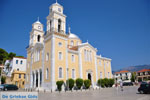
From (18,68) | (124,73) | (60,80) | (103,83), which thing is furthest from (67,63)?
(124,73)

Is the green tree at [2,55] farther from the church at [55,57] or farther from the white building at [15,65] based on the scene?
the church at [55,57]

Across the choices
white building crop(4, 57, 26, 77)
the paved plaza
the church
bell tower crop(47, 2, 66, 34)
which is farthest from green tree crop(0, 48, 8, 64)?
the paved plaza

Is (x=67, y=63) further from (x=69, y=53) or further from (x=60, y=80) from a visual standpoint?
(x=60, y=80)

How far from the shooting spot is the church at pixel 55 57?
26516 millimetres

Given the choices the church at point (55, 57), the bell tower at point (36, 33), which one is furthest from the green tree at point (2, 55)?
the bell tower at point (36, 33)

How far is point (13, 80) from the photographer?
136 feet

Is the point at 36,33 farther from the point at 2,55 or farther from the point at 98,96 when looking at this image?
the point at 2,55

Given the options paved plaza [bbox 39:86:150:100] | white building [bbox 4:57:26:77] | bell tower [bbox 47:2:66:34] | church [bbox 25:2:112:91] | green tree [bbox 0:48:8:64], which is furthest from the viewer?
green tree [bbox 0:48:8:64]

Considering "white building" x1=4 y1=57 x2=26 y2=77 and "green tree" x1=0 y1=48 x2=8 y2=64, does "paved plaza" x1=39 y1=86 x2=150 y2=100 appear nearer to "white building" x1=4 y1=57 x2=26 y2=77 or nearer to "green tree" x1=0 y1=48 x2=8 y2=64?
"white building" x1=4 y1=57 x2=26 y2=77

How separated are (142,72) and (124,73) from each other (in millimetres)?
9899

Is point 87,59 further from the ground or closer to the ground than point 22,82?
further from the ground

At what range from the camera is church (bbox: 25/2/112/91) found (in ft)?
87.0

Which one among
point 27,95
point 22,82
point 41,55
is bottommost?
point 22,82

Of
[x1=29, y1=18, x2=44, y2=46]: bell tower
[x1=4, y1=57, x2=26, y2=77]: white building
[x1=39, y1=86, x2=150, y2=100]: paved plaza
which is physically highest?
[x1=29, y1=18, x2=44, y2=46]: bell tower
